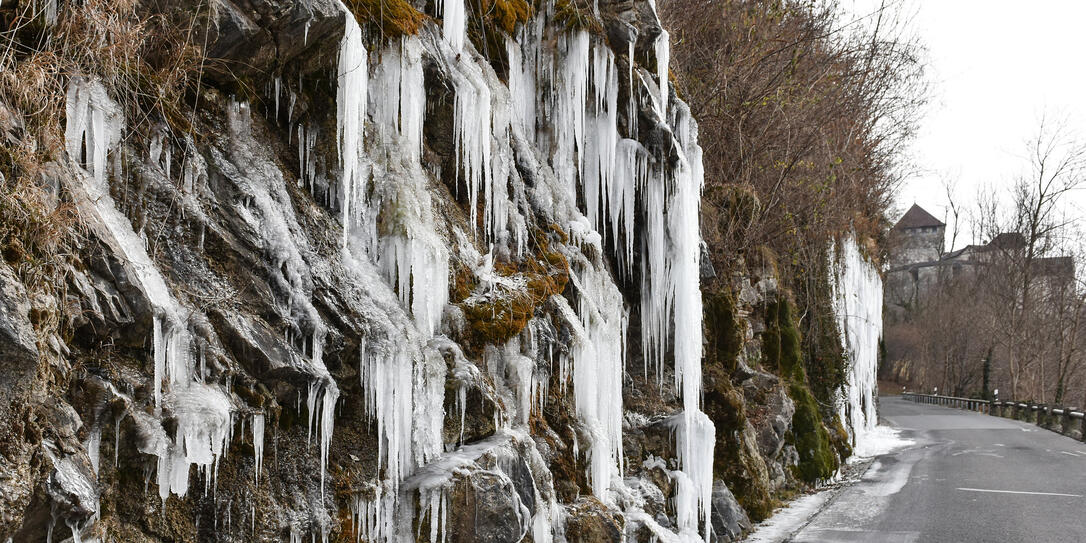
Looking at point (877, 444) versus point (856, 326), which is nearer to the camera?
point (877, 444)

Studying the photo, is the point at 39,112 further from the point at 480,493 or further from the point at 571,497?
the point at 571,497

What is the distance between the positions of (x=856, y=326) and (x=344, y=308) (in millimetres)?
17005

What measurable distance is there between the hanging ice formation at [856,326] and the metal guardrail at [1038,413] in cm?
441

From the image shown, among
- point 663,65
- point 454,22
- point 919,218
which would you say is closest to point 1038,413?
point 663,65

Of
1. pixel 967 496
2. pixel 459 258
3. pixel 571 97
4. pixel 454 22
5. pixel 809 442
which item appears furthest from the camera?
pixel 809 442

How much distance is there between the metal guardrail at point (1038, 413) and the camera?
18234 mm

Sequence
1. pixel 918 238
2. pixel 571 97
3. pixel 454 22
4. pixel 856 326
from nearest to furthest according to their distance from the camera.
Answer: pixel 454 22
pixel 571 97
pixel 856 326
pixel 918 238

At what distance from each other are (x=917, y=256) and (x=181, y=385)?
6097 cm

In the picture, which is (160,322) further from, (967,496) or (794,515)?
(967,496)

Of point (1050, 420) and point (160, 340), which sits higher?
point (160, 340)

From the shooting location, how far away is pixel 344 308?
15.0ft

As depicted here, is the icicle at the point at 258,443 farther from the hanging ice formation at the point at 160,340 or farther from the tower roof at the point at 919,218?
the tower roof at the point at 919,218

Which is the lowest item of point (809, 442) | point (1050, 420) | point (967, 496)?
point (967, 496)

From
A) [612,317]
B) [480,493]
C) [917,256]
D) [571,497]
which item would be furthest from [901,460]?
[917,256]
